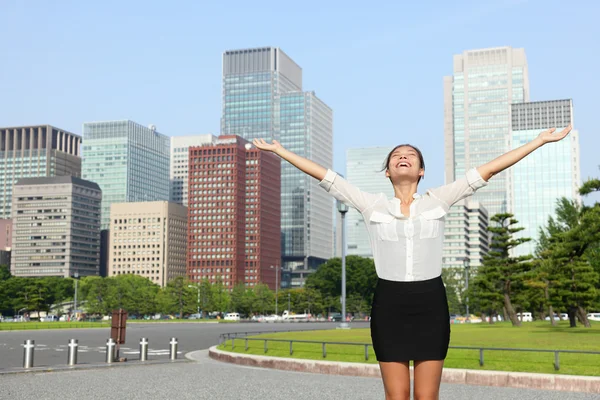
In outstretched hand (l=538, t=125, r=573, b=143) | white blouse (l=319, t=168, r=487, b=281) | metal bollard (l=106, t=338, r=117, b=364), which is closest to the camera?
white blouse (l=319, t=168, r=487, b=281)

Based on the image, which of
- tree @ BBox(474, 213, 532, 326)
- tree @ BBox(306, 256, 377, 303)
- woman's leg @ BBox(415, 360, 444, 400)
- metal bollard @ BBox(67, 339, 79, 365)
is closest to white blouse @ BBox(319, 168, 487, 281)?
woman's leg @ BBox(415, 360, 444, 400)

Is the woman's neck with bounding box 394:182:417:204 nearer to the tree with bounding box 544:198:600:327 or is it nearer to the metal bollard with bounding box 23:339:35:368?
the metal bollard with bounding box 23:339:35:368

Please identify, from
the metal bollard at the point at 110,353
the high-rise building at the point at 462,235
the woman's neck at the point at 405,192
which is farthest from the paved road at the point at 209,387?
the high-rise building at the point at 462,235

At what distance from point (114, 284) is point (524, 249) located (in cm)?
12368

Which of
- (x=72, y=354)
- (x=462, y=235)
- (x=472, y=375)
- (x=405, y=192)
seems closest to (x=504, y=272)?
(x=472, y=375)

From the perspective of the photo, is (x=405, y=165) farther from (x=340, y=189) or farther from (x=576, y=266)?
(x=576, y=266)

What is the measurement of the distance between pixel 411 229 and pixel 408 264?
220 millimetres

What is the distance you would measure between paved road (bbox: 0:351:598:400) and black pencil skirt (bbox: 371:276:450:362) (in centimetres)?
891

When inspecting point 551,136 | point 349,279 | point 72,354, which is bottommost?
point 72,354

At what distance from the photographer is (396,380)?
13.7 feet

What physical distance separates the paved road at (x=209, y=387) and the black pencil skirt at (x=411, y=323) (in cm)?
891

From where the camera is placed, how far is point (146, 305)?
113 metres

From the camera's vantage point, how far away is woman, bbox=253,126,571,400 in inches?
165

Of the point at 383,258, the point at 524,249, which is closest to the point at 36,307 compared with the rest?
the point at 383,258
